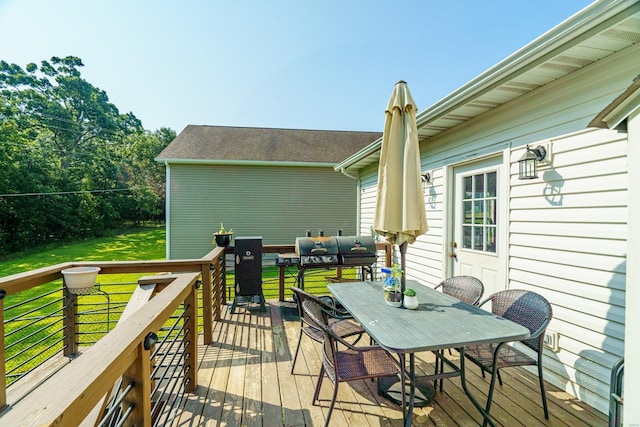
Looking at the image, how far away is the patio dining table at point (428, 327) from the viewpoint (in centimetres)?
178

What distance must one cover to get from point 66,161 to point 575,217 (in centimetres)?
2471

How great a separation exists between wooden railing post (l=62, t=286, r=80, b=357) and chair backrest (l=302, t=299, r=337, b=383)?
239 centimetres

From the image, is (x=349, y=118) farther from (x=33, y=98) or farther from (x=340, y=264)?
(x=33, y=98)

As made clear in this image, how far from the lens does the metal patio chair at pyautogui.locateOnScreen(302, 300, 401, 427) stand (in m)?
1.95

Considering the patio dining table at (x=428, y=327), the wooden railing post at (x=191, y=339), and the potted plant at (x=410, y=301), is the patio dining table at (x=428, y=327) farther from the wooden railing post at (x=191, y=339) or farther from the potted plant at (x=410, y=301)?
the wooden railing post at (x=191, y=339)

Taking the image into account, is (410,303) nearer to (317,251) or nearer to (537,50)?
(537,50)

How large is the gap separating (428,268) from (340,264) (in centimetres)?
136

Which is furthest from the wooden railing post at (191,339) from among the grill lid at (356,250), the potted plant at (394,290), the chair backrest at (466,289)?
the grill lid at (356,250)

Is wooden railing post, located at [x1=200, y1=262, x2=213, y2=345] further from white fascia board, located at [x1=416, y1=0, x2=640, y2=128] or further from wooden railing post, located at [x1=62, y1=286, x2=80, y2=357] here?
white fascia board, located at [x1=416, y1=0, x2=640, y2=128]

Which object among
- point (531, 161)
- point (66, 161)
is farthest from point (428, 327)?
point (66, 161)

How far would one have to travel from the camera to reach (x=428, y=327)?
6.57ft

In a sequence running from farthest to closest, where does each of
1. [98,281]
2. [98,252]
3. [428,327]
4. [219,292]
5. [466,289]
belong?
[98,252]
[98,281]
[219,292]
[466,289]
[428,327]

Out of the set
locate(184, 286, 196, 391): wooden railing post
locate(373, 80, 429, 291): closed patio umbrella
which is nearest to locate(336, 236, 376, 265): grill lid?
locate(373, 80, 429, 291): closed patio umbrella

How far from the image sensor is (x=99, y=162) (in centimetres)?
1912
